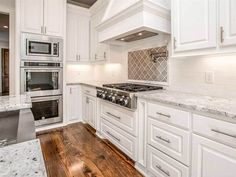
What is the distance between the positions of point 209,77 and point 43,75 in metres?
2.87

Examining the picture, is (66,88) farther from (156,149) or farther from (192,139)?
(192,139)

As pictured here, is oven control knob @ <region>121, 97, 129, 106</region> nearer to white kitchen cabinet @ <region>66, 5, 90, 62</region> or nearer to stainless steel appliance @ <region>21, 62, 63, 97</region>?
stainless steel appliance @ <region>21, 62, 63, 97</region>

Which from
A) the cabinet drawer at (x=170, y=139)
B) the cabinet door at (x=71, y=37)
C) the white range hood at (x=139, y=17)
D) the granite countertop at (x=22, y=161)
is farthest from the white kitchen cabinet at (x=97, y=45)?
the granite countertop at (x=22, y=161)

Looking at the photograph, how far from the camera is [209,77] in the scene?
1764 mm

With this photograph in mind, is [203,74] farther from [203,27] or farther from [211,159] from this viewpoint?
[211,159]

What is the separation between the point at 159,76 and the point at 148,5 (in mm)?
997

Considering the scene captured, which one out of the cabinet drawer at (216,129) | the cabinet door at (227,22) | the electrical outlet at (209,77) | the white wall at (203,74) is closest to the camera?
the cabinet drawer at (216,129)

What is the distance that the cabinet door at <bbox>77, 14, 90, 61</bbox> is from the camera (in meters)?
3.74

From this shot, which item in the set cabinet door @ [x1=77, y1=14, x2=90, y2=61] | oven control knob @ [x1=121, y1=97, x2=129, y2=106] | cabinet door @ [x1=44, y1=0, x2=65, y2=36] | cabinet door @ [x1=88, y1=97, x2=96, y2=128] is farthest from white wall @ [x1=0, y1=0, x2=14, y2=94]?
oven control knob @ [x1=121, y1=97, x2=129, y2=106]

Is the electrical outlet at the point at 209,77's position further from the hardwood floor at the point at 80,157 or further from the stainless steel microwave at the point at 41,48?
the stainless steel microwave at the point at 41,48

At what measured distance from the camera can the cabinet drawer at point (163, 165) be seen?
1.38m

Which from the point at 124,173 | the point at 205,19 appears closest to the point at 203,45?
the point at 205,19

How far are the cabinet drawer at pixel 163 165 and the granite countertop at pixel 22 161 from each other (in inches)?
49.5

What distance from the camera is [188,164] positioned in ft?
4.30
